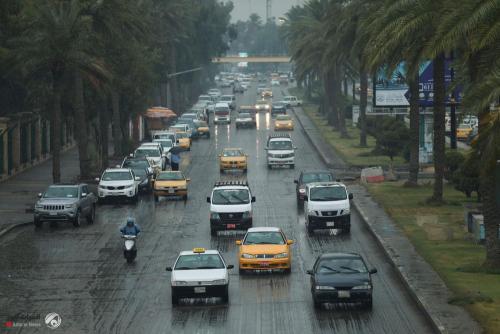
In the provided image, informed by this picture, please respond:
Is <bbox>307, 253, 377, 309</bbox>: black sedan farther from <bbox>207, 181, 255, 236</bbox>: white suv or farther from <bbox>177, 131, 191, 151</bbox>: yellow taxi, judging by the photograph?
<bbox>177, 131, 191, 151</bbox>: yellow taxi

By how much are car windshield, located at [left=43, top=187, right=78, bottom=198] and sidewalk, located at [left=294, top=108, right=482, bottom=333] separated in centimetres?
1200

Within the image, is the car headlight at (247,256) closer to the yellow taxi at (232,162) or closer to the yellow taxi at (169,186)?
the yellow taxi at (169,186)

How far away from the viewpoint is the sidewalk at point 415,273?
1108 inches

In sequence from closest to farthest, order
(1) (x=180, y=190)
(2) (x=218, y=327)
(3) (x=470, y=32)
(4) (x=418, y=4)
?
(2) (x=218, y=327)
(3) (x=470, y=32)
(4) (x=418, y=4)
(1) (x=180, y=190)

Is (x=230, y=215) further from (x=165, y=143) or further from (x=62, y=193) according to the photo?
(x=165, y=143)

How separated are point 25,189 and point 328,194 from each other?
23734 mm

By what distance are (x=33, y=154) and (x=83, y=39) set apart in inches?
818

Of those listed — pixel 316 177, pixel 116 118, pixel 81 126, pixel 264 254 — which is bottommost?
pixel 264 254

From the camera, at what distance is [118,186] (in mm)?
56781

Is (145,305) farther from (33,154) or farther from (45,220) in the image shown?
(33,154)

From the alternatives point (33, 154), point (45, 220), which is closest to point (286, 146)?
point (33, 154)

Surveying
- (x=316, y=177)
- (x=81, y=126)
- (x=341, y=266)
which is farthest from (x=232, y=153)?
(x=341, y=266)

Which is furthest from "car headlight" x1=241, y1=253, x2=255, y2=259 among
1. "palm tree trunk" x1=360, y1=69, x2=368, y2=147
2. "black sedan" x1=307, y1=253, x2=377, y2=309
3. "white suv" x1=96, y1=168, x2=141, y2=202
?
"palm tree trunk" x1=360, y1=69, x2=368, y2=147

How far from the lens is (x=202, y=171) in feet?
246
